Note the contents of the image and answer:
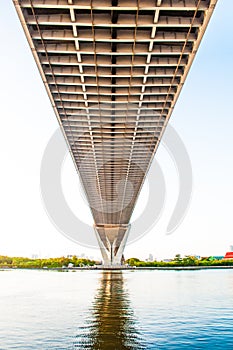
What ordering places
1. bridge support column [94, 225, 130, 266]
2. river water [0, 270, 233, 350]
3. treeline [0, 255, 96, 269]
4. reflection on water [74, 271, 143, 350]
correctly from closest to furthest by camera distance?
reflection on water [74, 271, 143, 350]
river water [0, 270, 233, 350]
bridge support column [94, 225, 130, 266]
treeline [0, 255, 96, 269]

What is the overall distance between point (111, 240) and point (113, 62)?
306 ft

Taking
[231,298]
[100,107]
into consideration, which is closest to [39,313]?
[231,298]

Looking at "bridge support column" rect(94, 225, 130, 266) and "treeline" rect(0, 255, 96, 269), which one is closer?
"bridge support column" rect(94, 225, 130, 266)

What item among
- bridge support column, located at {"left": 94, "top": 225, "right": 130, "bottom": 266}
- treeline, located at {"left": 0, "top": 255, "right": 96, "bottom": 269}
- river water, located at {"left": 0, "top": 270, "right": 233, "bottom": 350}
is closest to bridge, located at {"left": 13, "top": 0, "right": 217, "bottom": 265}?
river water, located at {"left": 0, "top": 270, "right": 233, "bottom": 350}

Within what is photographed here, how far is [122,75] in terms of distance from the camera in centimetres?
3139

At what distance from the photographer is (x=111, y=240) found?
120 m

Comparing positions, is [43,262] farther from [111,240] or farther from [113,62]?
[113,62]

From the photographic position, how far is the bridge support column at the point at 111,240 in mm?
110325

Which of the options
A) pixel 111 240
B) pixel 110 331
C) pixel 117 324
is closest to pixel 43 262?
pixel 111 240

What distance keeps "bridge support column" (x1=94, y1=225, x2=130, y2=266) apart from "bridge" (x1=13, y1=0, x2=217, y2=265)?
59.5 m

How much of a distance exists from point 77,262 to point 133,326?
15719cm

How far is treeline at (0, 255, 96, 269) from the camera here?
164m

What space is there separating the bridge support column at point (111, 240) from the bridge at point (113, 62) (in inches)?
2342

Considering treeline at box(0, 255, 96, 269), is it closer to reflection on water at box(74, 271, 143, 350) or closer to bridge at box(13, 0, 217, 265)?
bridge at box(13, 0, 217, 265)
